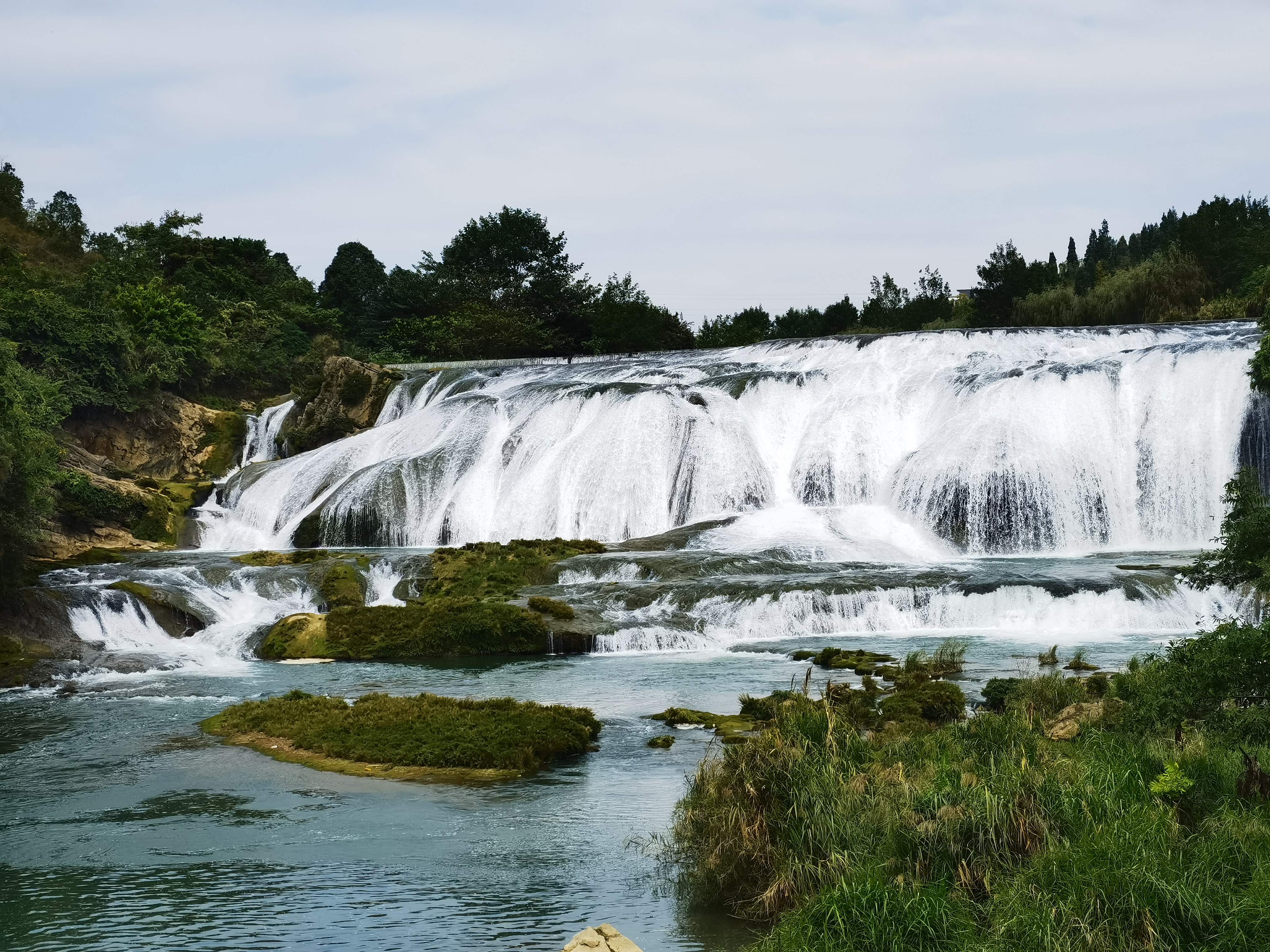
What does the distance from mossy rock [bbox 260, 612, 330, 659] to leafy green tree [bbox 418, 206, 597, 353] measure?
A: 4456 centimetres

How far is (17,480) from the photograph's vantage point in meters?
24.7

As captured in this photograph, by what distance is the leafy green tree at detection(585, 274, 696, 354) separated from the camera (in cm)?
6544

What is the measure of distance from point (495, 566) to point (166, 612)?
721 centimetres

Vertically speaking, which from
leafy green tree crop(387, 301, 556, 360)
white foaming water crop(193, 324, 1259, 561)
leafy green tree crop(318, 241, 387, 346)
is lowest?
white foaming water crop(193, 324, 1259, 561)

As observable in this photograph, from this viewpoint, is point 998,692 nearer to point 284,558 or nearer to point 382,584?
point 382,584

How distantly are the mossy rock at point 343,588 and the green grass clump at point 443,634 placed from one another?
2436 millimetres

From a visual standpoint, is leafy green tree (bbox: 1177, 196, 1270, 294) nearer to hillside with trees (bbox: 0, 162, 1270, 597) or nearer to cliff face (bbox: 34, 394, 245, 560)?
hillside with trees (bbox: 0, 162, 1270, 597)

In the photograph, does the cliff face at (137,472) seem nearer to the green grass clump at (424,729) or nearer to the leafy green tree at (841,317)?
the green grass clump at (424,729)

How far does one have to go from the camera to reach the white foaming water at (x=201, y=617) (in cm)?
2520

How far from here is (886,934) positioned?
8297 mm

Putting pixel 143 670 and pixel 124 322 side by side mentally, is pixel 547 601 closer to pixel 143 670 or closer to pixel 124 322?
pixel 143 670

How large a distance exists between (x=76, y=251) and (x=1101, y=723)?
230 feet

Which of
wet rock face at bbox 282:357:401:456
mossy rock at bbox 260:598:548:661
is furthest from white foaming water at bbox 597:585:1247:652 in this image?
wet rock face at bbox 282:357:401:456

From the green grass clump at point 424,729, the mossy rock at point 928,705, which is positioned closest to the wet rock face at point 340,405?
the green grass clump at point 424,729
